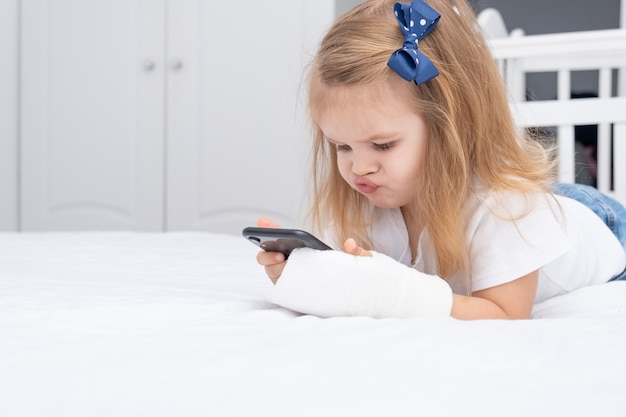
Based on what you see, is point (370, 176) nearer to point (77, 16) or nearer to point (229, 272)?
point (229, 272)

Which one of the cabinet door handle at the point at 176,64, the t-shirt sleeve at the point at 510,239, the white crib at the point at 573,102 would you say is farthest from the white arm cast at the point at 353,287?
the cabinet door handle at the point at 176,64

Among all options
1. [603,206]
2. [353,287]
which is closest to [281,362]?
[353,287]

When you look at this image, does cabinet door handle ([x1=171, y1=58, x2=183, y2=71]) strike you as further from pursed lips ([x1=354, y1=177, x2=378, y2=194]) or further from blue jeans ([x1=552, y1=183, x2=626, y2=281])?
pursed lips ([x1=354, y1=177, x2=378, y2=194])

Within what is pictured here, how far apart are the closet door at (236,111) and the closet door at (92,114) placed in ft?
0.22

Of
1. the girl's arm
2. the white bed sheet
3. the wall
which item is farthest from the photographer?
the wall

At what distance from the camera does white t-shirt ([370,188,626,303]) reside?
0.83 m

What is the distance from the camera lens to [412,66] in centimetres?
82

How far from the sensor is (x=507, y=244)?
0.83 m

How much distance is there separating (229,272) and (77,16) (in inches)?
68.1

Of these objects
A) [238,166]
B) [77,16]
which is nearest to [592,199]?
[238,166]

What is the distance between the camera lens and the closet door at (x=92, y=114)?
243 centimetres

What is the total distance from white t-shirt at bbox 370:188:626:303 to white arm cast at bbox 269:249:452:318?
0.45ft

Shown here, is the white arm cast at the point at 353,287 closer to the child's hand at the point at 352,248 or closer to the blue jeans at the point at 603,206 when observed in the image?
the child's hand at the point at 352,248

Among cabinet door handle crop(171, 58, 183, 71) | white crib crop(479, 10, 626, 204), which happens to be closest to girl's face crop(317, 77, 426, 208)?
white crib crop(479, 10, 626, 204)
